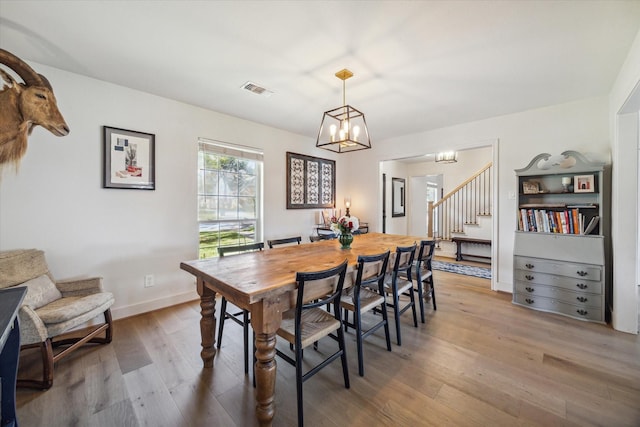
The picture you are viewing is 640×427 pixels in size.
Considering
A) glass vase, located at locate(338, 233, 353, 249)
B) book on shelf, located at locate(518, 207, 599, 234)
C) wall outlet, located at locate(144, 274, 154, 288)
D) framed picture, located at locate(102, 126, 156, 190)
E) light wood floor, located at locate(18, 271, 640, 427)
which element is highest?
framed picture, located at locate(102, 126, 156, 190)

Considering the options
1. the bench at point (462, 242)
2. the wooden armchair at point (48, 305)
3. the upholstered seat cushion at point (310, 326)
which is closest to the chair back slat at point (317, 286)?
the upholstered seat cushion at point (310, 326)

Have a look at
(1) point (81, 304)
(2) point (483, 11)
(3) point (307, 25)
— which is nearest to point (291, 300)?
(1) point (81, 304)

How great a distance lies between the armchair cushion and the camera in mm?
1955

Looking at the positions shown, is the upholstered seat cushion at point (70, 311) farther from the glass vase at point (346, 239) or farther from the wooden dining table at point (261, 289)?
the glass vase at point (346, 239)

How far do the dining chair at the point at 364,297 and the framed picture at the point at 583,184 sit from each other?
8.81ft

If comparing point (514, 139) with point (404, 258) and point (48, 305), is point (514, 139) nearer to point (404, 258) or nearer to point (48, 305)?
point (404, 258)

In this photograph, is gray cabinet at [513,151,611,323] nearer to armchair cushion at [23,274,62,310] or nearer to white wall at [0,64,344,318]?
white wall at [0,64,344,318]

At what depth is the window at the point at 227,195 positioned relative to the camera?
3.50 m

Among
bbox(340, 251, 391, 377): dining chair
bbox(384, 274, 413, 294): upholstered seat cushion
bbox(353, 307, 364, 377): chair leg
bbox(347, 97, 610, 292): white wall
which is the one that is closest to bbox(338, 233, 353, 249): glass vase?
bbox(340, 251, 391, 377): dining chair

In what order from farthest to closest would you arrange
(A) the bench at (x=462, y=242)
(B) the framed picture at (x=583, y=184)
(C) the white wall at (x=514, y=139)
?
1. (A) the bench at (x=462, y=242)
2. (C) the white wall at (x=514, y=139)
3. (B) the framed picture at (x=583, y=184)

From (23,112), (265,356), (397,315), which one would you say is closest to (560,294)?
(397,315)

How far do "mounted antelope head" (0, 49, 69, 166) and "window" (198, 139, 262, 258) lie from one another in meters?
1.49

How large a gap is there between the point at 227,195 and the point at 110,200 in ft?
4.49

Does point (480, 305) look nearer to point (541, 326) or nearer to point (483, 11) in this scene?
point (541, 326)
